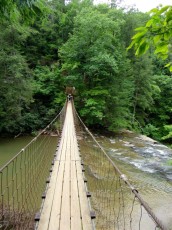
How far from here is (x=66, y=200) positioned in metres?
2.26

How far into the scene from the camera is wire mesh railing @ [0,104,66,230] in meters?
3.12

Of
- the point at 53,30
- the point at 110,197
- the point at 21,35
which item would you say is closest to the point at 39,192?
the point at 110,197

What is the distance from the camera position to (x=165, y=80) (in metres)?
14.9

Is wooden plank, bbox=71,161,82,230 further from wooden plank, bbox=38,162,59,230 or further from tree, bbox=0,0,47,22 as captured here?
tree, bbox=0,0,47,22

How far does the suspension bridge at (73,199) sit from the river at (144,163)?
0.38m

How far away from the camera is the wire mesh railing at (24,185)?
10.3 feet

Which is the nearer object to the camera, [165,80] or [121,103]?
[121,103]

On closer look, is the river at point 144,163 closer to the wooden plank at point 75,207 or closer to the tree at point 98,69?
the tree at point 98,69

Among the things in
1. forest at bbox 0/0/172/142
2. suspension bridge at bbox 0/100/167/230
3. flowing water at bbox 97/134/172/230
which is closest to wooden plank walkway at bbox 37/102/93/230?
suspension bridge at bbox 0/100/167/230

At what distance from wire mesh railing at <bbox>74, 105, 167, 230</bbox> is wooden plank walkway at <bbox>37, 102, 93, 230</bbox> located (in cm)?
45

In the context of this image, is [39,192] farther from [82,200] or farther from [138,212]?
[82,200]

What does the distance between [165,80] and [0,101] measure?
10.1m

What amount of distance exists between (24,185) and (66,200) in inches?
145

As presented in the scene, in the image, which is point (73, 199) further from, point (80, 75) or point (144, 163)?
point (80, 75)
